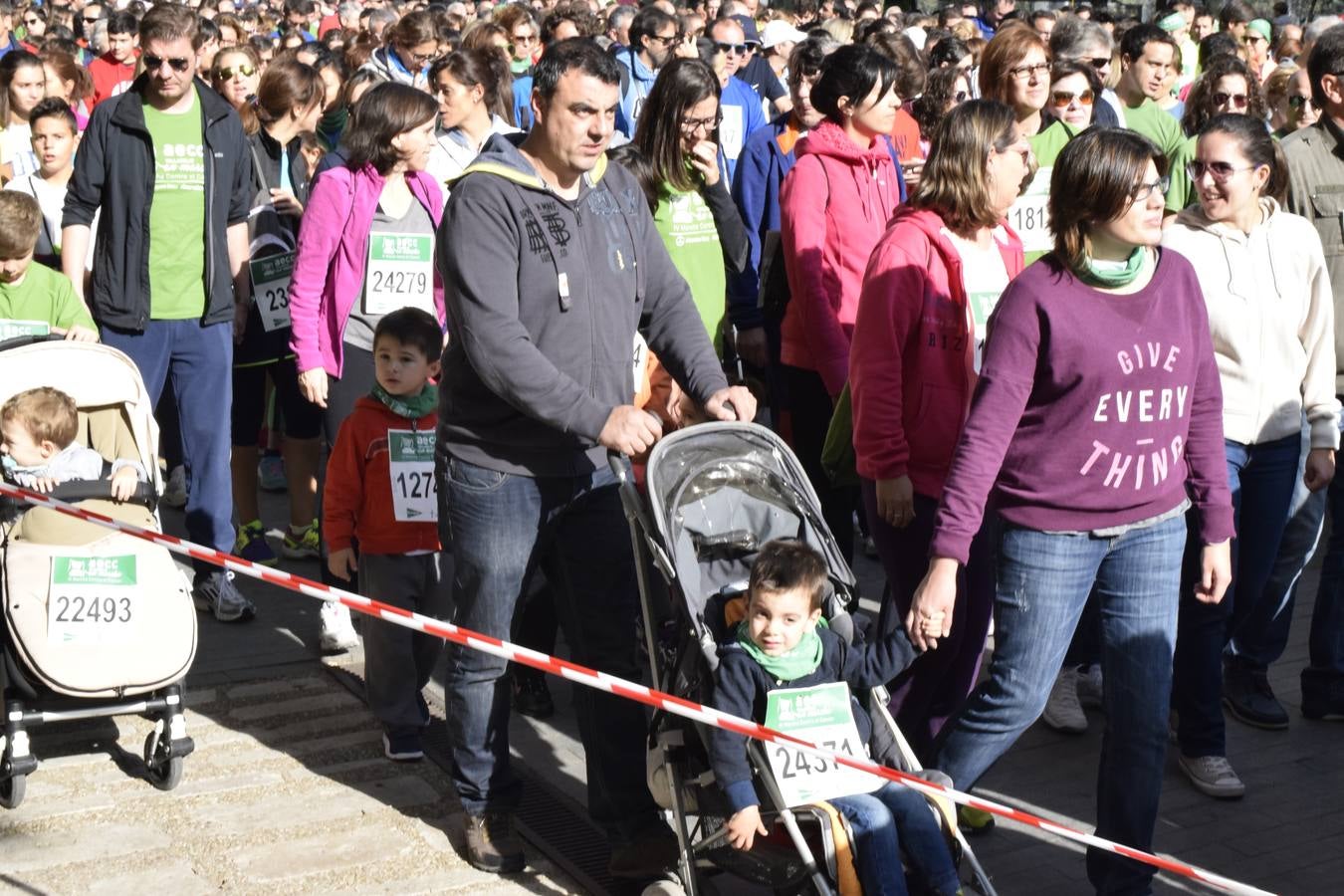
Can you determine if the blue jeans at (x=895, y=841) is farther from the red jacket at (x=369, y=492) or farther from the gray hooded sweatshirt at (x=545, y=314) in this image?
the red jacket at (x=369, y=492)

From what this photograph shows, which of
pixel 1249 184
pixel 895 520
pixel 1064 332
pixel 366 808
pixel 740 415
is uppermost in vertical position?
pixel 1249 184

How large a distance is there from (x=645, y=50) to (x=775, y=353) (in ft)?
17.6

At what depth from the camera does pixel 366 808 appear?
16.8 ft

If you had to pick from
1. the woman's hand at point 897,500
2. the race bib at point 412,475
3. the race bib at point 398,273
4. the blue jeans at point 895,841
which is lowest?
the blue jeans at point 895,841

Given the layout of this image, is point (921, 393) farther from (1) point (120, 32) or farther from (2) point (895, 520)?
(1) point (120, 32)

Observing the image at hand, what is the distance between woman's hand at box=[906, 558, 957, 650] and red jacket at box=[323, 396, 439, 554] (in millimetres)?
1971

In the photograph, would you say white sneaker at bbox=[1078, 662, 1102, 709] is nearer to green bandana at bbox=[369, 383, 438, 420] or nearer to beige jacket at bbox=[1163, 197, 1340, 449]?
beige jacket at bbox=[1163, 197, 1340, 449]

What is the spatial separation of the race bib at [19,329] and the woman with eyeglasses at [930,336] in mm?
2914

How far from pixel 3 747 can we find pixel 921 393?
2839mm

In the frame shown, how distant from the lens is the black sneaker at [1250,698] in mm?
5820

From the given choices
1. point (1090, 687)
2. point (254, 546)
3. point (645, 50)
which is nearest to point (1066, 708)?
point (1090, 687)

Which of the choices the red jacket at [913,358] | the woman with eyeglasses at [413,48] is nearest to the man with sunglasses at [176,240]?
the red jacket at [913,358]

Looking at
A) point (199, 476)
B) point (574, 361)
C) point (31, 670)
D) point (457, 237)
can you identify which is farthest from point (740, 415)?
point (199, 476)

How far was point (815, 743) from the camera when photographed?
4.09 m
